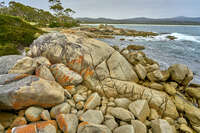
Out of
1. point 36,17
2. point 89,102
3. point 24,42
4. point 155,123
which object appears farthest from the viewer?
point 36,17

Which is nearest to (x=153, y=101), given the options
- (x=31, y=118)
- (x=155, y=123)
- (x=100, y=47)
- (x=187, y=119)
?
(x=155, y=123)

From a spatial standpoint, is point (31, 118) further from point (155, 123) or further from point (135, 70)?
point (135, 70)

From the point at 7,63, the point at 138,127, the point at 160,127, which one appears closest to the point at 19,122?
the point at 7,63

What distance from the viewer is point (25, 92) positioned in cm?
396

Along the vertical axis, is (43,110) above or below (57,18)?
below

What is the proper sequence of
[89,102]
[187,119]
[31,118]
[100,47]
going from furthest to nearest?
[100,47] → [187,119] → [89,102] → [31,118]

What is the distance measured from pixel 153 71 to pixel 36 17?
95488 mm

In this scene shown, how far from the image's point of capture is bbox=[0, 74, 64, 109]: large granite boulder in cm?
381

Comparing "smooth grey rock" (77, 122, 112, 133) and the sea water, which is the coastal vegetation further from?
the sea water

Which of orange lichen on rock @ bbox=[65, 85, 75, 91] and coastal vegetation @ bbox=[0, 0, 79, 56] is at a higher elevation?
coastal vegetation @ bbox=[0, 0, 79, 56]

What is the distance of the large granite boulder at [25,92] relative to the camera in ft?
12.5

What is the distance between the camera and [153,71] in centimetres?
796

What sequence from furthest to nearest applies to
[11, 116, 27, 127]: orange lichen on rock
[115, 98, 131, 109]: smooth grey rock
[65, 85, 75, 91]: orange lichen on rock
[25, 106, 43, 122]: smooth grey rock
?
[65, 85, 75, 91]: orange lichen on rock
[115, 98, 131, 109]: smooth grey rock
[25, 106, 43, 122]: smooth grey rock
[11, 116, 27, 127]: orange lichen on rock

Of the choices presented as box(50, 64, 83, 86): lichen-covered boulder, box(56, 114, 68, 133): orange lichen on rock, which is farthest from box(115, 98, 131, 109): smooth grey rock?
box(56, 114, 68, 133): orange lichen on rock
